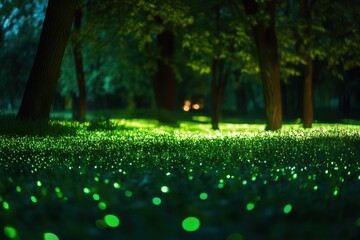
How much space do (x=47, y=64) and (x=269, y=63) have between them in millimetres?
8657

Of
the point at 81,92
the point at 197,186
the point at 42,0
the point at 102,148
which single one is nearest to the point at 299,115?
the point at 81,92

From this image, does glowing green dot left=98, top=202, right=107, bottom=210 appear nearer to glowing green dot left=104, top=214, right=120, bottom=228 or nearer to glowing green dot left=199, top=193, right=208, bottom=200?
glowing green dot left=104, top=214, right=120, bottom=228

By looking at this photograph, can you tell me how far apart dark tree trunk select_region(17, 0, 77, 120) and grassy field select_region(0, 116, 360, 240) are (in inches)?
186

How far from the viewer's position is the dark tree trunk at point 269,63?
60.8ft

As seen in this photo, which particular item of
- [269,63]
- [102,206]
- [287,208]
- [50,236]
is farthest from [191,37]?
[50,236]

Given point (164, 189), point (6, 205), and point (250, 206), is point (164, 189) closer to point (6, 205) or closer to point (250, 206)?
point (250, 206)

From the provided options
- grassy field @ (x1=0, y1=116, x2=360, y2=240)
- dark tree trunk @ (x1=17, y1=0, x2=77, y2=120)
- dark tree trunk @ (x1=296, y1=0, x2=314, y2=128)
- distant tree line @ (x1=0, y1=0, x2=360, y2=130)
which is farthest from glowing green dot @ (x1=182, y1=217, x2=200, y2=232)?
dark tree trunk @ (x1=296, y1=0, x2=314, y2=128)

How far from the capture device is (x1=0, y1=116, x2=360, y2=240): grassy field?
3307 mm

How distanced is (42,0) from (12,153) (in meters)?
12.2

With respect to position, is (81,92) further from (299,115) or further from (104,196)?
(299,115)

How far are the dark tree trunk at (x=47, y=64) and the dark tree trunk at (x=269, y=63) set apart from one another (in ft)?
24.7

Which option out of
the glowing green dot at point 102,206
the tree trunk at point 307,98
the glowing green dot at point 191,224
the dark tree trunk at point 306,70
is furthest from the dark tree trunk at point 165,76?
the glowing green dot at point 191,224

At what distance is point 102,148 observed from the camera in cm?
925

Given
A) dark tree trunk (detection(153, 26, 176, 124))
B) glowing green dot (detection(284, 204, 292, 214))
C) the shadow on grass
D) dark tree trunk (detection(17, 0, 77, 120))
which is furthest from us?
dark tree trunk (detection(153, 26, 176, 124))
